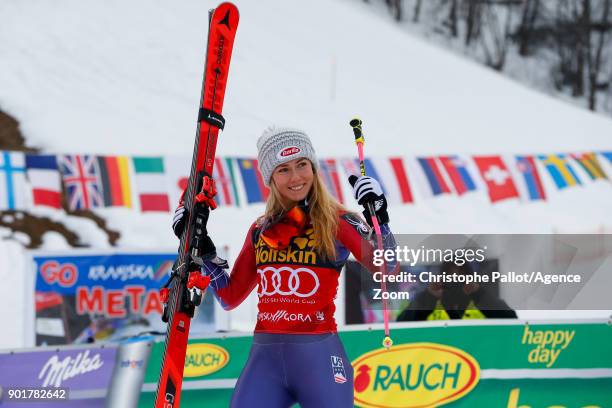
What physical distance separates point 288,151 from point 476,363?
244 cm

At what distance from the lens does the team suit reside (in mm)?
3131

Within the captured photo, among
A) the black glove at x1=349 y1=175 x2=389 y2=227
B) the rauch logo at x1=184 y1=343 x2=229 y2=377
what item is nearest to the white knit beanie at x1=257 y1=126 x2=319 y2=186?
the black glove at x1=349 y1=175 x2=389 y2=227

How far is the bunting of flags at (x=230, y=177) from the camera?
8.90m

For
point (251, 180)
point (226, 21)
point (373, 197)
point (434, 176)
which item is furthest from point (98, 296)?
point (434, 176)

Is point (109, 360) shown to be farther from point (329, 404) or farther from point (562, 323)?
point (562, 323)

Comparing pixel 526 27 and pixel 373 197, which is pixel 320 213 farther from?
pixel 526 27

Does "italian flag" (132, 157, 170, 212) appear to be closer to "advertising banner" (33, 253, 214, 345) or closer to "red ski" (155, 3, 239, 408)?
"advertising banner" (33, 253, 214, 345)

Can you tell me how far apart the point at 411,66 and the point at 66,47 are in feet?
38.2

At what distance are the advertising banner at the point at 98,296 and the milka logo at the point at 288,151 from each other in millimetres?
3888

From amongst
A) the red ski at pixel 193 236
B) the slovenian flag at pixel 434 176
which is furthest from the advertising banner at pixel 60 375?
the slovenian flag at pixel 434 176

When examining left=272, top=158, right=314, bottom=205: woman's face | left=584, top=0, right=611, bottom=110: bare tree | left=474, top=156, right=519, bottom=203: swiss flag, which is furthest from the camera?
left=584, top=0, right=611, bottom=110: bare tree

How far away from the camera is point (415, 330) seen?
503 centimetres

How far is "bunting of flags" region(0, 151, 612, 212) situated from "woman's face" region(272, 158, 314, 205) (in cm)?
585

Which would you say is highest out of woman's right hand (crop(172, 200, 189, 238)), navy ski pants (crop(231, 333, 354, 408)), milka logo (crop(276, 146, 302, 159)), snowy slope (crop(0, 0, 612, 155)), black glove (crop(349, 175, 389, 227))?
snowy slope (crop(0, 0, 612, 155))
